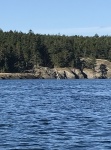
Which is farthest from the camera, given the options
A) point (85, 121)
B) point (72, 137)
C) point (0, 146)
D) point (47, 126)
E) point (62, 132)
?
point (85, 121)

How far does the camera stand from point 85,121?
41500mm

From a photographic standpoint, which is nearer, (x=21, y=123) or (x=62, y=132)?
(x=62, y=132)

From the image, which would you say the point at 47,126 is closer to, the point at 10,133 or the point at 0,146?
the point at 10,133

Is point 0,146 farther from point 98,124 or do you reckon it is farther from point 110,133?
point 98,124

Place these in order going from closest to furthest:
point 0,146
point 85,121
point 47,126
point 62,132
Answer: point 0,146 → point 62,132 → point 47,126 → point 85,121

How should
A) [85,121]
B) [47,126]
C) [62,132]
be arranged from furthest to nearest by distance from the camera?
1. [85,121]
2. [47,126]
3. [62,132]

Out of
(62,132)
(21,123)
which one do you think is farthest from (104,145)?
(21,123)

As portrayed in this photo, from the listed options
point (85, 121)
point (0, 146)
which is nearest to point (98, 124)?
point (85, 121)

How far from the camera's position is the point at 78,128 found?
122ft

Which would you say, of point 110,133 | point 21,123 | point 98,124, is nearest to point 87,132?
point 110,133

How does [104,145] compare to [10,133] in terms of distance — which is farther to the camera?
[10,133]

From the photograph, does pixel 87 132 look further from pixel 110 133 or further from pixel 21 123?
pixel 21 123

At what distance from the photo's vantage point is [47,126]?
1507 inches

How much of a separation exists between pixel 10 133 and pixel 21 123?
5.58 m
